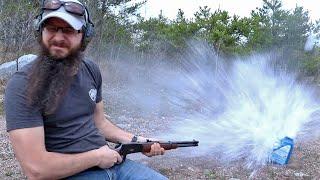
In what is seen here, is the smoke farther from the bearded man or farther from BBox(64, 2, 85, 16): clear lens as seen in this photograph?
BBox(64, 2, 85, 16): clear lens

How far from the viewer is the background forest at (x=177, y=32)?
1400 centimetres

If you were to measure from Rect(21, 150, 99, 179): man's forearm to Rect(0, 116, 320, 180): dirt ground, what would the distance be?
2159mm

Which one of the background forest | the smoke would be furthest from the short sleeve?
the background forest

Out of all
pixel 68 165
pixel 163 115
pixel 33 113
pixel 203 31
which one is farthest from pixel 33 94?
pixel 203 31

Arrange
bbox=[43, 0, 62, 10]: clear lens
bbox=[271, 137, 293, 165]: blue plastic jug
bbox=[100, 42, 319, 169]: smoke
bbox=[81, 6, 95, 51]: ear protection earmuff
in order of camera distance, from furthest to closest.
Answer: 1. bbox=[100, 42, 319, 169]: smoke
2. bbox=[271, 137, 293, 165]: blue plastic jug
3. bbox=[81, 6, 95, 51]: ear protection earmuff
4. bbox=[43, 0, 62, 10]: clear lens

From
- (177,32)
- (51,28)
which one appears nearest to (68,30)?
(51,28)

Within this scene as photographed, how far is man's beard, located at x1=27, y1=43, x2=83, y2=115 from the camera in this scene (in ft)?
7.53

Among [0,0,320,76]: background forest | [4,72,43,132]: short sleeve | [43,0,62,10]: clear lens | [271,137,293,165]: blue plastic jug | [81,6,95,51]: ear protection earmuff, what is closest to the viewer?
[4,72,43,132]: short sleeve

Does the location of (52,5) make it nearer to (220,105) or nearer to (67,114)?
(67,114)

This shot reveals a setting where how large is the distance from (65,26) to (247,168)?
3123mm

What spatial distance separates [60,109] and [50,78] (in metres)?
0.17

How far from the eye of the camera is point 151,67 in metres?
16.5

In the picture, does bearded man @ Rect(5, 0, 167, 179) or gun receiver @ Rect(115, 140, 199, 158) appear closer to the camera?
bearded man @ Rect(5, 0, 167, 179)

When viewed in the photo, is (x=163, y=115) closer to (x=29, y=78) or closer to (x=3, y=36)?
(x=29, y=78)
